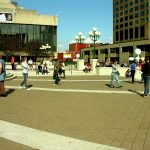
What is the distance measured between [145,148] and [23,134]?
267cm

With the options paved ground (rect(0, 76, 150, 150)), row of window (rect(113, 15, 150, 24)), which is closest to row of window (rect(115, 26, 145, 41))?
row of window (rect(113, 15, 150, 24))

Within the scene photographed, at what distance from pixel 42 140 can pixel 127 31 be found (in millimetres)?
118321

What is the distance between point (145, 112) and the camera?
36.0 ft

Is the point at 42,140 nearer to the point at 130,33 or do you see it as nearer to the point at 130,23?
the point at 130,33

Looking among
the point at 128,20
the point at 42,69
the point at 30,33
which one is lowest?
the point at 42,69

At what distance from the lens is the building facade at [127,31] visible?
341 ft

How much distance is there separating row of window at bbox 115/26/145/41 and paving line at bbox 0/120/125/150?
10635 centimetres

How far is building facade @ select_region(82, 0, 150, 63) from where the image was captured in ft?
341

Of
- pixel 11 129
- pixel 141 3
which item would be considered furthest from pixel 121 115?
pixel 141 3

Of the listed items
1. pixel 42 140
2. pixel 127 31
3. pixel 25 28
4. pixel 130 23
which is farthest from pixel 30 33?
pixel 42 140

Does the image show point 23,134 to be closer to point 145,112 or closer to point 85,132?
point 85,132

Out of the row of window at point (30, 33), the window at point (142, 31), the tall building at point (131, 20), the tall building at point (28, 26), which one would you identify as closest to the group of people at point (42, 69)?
the tall building at point (28, 26)

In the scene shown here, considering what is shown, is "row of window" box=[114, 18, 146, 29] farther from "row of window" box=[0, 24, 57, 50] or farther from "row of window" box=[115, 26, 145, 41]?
"row of window" box=[0, 24, 57, 50]

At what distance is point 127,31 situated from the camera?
404ft
